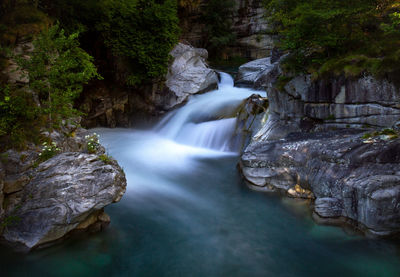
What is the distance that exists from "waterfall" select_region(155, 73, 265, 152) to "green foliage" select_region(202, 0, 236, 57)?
912 cm

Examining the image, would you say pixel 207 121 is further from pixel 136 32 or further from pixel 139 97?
pixel 136 32

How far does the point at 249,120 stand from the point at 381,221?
5.81 metres

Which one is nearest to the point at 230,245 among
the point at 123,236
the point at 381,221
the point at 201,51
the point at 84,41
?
the point at 123,236

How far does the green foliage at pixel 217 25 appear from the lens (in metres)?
22.7

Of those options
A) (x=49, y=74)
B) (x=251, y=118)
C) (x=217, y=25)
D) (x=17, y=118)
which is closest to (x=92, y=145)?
(x=17, y=118)

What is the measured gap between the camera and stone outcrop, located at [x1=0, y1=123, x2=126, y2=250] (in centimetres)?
491

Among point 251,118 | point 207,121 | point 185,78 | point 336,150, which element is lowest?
point 336,150

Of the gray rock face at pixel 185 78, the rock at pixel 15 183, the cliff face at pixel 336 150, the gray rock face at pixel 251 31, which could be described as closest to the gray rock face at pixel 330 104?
the cliff face at pixel 336 150

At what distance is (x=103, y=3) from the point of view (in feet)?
36.3

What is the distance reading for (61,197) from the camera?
507 cm

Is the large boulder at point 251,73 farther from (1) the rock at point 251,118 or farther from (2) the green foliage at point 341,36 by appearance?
(2) the green foliage at point 341,36

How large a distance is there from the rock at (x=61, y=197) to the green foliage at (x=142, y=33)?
8.34 metres

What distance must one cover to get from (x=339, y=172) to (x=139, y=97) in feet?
35.0

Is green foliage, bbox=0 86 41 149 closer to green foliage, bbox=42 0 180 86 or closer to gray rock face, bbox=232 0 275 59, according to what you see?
green foliage, bbox=42 0 180 86
